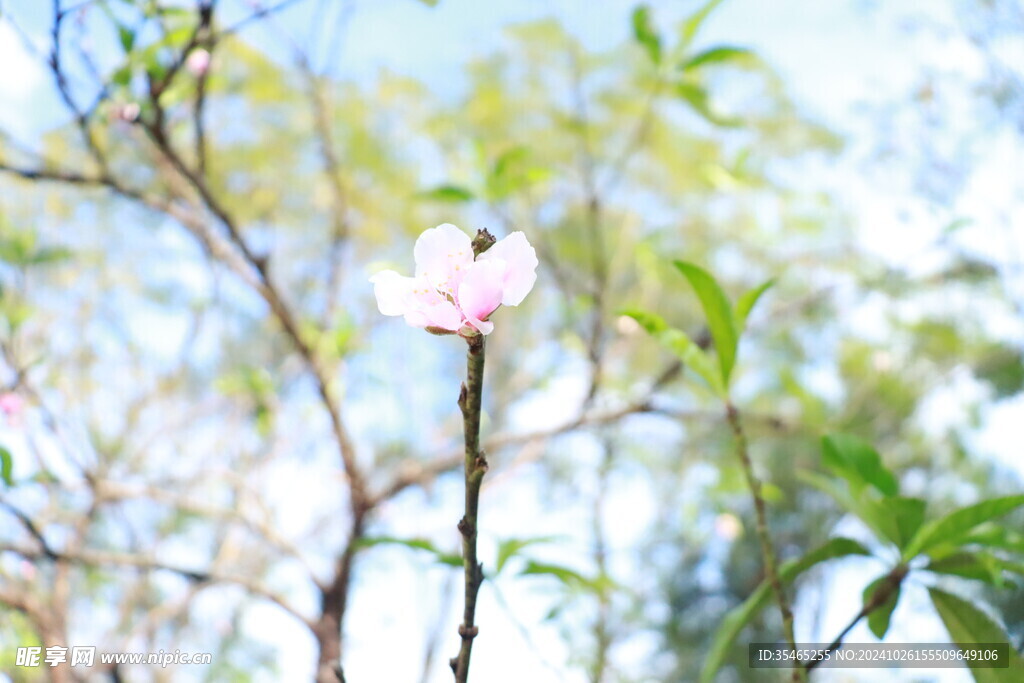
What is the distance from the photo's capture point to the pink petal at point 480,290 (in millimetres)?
364

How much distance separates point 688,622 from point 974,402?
201 centimetres

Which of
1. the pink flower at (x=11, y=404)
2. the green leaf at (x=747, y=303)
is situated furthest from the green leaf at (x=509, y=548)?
A: the pink flower at (x=11, y=404)

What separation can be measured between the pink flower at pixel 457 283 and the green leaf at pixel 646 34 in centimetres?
73

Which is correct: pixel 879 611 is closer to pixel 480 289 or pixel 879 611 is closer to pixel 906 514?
pixel 906 514

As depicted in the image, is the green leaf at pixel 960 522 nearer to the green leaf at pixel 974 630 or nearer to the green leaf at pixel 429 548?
the green leaf at pixel 974 630

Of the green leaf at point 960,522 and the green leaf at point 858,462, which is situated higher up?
the green leaf at point 858,462

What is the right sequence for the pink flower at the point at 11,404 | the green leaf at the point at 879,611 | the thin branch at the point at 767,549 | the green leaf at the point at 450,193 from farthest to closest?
the pink flower at the point at 11,404, the green leaf at the point at 450,193, the green leaf at the point at 879,611, the thin branch at the point at 767,549

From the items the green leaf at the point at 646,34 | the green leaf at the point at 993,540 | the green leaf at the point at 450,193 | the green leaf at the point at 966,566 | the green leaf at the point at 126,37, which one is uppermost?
the green leaf at the point at 646,34

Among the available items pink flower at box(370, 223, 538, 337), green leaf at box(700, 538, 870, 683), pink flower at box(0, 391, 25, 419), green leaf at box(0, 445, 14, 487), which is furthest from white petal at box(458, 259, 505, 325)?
pink flower at box(0, 391, 25, 419)

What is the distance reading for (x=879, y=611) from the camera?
1.95 ft

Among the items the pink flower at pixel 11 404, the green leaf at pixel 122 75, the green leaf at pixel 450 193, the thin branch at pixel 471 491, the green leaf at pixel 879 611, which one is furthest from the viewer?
the pink flower at pixel 11 404

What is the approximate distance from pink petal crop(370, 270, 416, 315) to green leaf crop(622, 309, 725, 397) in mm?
226

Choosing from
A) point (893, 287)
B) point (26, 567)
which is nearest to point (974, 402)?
point (893, 287)

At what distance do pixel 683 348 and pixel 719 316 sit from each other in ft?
0.13
